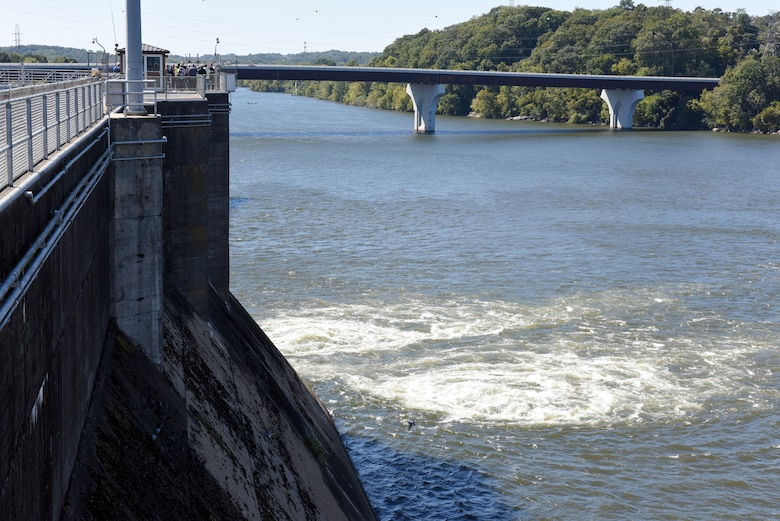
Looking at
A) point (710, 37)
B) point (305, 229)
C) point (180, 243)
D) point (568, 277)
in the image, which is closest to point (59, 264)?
point (180, 243)

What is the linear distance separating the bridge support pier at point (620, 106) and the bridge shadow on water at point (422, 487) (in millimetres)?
110500

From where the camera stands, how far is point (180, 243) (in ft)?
57.3

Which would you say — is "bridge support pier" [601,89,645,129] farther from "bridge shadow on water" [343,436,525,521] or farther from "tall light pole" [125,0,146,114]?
"tall light pole" [125,0,146,114]

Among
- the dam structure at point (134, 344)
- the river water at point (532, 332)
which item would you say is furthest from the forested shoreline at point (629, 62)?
the dam structure at point (134, 344)

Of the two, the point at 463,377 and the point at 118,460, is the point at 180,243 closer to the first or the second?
the point at 118,460

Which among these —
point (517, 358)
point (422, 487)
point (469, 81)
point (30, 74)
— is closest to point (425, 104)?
point (469, 81)

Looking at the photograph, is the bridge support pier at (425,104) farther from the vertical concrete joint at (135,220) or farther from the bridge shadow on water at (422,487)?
the vertical concrete joint at (135,220)

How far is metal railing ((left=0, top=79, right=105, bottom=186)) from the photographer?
794 centimetres

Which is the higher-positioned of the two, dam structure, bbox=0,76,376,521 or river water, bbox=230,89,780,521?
dam structure, bbox=0,76,376,521

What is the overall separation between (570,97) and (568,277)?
102 meters

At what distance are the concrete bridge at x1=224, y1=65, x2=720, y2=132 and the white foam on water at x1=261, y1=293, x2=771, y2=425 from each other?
8255 centimetres

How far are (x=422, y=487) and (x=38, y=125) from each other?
39.2 ft

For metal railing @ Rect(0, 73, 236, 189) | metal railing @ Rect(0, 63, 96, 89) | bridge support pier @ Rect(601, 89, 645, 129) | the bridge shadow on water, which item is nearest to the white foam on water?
the bridge shadow on water

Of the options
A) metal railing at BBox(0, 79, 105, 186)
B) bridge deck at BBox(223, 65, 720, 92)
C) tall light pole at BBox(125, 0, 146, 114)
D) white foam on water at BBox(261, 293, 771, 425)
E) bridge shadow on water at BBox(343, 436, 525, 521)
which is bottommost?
bridge shadow on water at BBox(343, 436, 525, 521)
